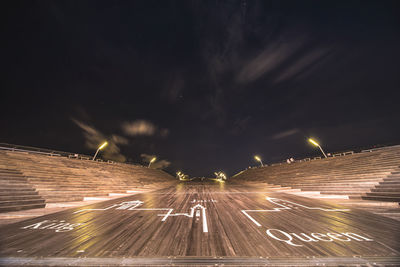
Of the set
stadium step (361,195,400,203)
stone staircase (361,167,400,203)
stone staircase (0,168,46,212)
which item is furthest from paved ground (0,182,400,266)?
stone staircase (361,167,400,203)

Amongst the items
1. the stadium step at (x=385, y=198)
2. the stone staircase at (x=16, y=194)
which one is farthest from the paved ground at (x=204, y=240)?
the stadium step at (x=385, y=198)

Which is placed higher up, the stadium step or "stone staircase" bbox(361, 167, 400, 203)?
"stone staircase" bbox(361, 167, 400, 203)

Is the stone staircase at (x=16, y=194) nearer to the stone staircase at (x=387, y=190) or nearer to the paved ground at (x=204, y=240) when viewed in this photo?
the paved ground at (x=204, y=240)

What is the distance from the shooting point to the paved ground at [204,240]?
3.47 metres

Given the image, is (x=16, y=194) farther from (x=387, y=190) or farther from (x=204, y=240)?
(x=387, y=190)

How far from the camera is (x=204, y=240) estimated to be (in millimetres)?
4434

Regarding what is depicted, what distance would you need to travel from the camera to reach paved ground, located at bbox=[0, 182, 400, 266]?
3.47 meters

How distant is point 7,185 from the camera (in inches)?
341

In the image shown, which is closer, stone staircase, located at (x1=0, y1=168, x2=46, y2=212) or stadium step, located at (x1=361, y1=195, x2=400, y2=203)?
stone staircase, located at (x1=0, y1=168, x2=46, y2=212)

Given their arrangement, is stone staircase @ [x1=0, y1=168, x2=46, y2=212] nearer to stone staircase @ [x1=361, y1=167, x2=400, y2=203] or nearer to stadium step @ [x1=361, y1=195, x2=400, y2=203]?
stadium step @ [x1=361, y1=195, x2=400, y2=203]

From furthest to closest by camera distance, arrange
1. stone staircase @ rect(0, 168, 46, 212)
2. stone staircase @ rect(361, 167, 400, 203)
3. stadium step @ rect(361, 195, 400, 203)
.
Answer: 1. stone staircase @ rect(361, 167, 400, 203)
2. stadium step @ rect(361, 195, 400, 203)
3. stone staircase @ rect(0, 168, 46, 212)

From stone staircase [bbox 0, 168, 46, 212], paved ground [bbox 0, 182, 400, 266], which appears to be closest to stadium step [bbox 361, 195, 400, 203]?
paved ground [bbox 0, 182, 400, 266]

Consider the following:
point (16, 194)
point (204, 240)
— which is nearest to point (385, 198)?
point (204, 240)

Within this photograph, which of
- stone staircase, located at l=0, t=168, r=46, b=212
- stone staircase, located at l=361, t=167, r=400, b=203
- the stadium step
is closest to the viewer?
stone staircase, located at l=0, t=168, r=46, b=212
